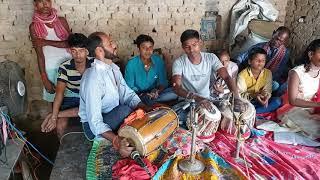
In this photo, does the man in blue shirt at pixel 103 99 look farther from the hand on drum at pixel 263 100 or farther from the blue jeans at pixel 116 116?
the hand on drum at pixel 263 100

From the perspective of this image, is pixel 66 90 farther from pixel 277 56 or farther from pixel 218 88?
pixel 277 56

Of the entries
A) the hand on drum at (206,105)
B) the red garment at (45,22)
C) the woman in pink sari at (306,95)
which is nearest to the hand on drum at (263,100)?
the woman in pink sari at (306,95)

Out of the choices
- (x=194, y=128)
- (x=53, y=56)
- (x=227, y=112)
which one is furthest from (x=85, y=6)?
(x=194, y=128)

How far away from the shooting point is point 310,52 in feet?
13.1

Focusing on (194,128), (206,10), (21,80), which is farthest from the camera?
(206,10)

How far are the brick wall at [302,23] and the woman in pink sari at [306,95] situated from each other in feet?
4.08

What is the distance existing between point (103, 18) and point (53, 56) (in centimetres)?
106

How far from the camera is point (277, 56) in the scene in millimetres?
4918

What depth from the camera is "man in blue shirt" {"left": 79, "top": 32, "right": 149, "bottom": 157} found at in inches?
133

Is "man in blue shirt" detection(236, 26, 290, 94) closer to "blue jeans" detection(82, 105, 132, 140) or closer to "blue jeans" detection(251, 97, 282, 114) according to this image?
"blue jeans" detection(251, 97, 282, 114)

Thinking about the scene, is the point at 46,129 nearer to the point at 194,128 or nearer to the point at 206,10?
the point at 194,128

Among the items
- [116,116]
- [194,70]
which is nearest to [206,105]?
[194,70]

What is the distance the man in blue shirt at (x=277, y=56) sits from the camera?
4.81m

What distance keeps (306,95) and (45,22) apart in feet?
10.8
